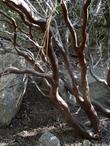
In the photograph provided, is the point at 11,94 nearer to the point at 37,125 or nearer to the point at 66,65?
the point at 37,125

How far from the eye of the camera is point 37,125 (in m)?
3.74

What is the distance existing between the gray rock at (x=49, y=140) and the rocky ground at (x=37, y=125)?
110 millimetres

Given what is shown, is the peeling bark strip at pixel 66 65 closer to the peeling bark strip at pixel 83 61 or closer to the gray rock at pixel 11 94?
the peeling bark strip at pixel 83 61

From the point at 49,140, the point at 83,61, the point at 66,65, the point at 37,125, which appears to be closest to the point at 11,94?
the point at 37,125

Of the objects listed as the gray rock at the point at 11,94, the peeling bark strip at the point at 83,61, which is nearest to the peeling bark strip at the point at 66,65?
the peeling bark strip at the point at 83,61

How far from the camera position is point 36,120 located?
3.83 metres

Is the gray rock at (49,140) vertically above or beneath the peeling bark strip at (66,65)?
beneath

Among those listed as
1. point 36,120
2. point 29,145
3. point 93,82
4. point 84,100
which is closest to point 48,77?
point 84,100

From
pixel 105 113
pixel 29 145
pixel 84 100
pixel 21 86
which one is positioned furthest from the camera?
pixel 21 86

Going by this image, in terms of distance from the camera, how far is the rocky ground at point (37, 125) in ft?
11.2

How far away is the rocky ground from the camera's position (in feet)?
11.2

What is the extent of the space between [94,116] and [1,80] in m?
1.20

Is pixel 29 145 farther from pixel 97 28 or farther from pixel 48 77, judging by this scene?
pixel 97 28

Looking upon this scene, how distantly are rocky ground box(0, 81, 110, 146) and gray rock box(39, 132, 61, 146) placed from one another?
0.11 m
